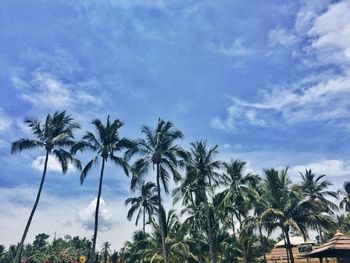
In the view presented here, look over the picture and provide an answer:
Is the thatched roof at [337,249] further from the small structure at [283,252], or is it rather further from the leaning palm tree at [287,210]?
the small structure at [283,252]

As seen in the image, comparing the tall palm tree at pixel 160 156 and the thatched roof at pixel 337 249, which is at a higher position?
the tall palm tree at pixel 160 156

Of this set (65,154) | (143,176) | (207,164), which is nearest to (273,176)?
(207,164)

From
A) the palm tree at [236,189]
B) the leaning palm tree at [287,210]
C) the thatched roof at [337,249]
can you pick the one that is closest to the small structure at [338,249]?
the thatched roof at [337,249]

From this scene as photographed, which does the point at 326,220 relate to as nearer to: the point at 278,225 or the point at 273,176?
the point at 278,225

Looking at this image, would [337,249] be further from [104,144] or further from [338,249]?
[104,144]

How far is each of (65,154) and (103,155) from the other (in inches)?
170

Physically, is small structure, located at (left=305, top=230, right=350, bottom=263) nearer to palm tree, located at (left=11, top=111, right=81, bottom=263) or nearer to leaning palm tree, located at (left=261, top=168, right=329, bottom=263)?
leaning palm tree, located at (left=261, top=168, right=329, bottom=263)

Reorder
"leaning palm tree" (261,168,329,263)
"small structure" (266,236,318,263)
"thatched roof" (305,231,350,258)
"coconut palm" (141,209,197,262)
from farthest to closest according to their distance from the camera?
"small structure" (266,236,318,263), "coconut palm" (141,209,197,262), "leaning palm tree" (261,168,329,263), "thatched roof" (305,231,350,258)

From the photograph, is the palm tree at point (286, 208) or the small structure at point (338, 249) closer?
the small structure at point (338, 249)

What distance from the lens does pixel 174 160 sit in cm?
2970

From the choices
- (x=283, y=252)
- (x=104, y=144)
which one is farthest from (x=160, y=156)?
(x=283, y=252)

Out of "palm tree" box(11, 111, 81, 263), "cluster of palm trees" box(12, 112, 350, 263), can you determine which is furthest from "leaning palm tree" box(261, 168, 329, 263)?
"palm tree" box(11, 111, 81, 263)

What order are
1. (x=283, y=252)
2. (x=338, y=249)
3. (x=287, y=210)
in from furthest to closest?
(x=283, y=252) → (x=287, y=210) → (x=338, y=249)

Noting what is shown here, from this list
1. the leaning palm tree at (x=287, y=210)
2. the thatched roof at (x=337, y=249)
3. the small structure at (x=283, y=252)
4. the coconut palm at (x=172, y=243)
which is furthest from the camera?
the small structure at (x=283, y=252)
